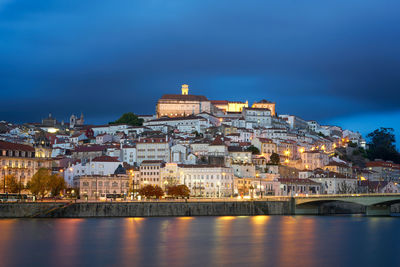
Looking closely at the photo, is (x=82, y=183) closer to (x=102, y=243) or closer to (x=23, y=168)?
(x=23, y=168)

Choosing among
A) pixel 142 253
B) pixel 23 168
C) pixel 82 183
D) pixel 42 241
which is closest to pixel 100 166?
pixel 82 183

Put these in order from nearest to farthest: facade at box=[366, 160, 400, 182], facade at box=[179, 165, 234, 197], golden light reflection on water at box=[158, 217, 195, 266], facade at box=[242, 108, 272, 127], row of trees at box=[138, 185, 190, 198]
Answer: golden light reflection on water at box=[158, 217, 195, 266]
row of trees at box=[138, 185, 190, 198]
facade at box=[179, 165, 234, 197]
facade at box=[366, 160, 400, 182]
facade at box=[242, 108, 272, 127]

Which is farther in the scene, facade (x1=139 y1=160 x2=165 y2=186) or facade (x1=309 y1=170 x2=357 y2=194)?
facade (x1=309 y1=170 x2=357 y2=194)

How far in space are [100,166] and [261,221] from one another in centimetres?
3147

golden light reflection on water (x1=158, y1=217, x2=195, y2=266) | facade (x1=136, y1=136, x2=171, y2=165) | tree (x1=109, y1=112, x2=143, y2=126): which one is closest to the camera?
golden light reflection on water (x1=158, y1=217, x2=195, y2=266)

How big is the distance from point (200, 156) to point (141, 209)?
29030 mm

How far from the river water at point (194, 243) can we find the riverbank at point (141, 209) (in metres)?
3.50

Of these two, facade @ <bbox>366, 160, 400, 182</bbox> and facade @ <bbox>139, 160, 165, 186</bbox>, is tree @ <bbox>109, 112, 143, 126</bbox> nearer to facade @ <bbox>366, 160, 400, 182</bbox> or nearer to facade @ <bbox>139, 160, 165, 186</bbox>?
facade @ <bbox>139, 160, 165, 186</bbox>

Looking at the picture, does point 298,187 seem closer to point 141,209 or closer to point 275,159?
point 275,159

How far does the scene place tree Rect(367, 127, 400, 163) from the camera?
424 feet

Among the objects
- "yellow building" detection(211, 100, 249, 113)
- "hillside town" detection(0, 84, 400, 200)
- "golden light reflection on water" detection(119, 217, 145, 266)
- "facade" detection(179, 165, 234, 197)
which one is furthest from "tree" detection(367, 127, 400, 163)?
"golden light reflection on water" detection(119, 217, 145, 266)

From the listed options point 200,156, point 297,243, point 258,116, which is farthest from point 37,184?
point 258,116

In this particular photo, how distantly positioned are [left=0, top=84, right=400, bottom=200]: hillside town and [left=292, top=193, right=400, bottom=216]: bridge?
8.24 m

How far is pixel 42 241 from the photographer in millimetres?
40125
